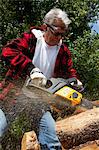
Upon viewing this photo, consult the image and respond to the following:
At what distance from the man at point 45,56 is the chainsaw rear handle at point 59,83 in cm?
8

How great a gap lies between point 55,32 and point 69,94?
57cm

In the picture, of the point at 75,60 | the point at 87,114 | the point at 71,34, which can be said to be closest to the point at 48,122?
the point at 87,114

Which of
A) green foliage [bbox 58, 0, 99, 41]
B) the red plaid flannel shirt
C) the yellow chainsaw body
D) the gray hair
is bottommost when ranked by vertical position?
green foliage [bbox 58, 0, 99, 41]

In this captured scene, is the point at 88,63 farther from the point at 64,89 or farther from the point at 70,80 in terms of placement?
the point at 64,89

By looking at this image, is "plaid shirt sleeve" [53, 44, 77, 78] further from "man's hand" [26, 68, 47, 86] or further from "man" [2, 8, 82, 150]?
"man's hand" [26, 68, 47, 86]

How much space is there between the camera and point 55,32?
4.29m

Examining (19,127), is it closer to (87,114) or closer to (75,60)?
(87,114)

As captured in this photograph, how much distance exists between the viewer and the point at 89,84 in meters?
8.72

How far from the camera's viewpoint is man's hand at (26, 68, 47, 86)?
4.28 meters

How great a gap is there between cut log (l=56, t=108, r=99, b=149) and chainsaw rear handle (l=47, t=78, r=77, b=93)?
1.79 meters

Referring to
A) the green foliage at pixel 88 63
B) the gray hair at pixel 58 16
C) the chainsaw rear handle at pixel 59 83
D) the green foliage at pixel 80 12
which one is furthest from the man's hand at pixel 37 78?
the green foliage at pixel 80 12

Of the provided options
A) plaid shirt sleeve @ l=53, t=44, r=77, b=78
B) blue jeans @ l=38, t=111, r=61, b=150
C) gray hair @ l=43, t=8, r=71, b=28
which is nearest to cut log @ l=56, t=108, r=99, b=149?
plaid shirt sleeve @ l=53, t=44, r=77, b=78

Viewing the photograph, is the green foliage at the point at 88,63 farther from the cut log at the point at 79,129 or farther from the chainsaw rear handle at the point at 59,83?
the chainsaw rear handle at the point at 59,83

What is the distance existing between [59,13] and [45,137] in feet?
3.69
